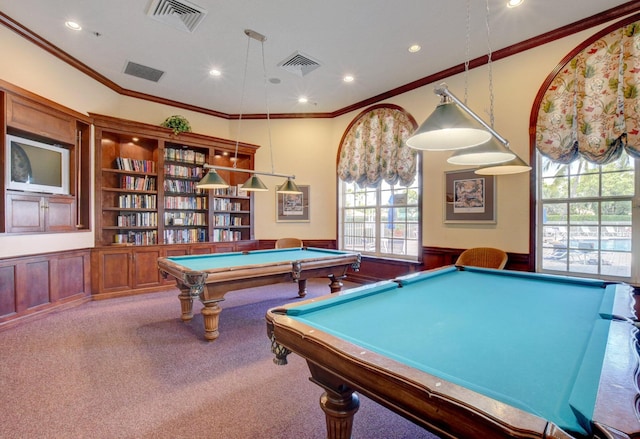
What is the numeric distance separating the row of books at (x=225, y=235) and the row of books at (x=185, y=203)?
515 millimetres

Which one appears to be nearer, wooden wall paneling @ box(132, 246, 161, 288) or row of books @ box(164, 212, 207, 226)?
wooden wall paneling @ box(132, 246, 161, 288)

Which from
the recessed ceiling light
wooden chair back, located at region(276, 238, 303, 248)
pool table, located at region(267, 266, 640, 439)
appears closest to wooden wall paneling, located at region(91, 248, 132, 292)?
wooden chair back, located at region(276, 238, 303, 248)

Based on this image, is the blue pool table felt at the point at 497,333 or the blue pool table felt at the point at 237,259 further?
the blue pool table felt at the point at 237,259

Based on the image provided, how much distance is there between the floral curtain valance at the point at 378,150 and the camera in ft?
15.6

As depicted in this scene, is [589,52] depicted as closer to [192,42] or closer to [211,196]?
[192,42]

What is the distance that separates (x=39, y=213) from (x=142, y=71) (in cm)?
230

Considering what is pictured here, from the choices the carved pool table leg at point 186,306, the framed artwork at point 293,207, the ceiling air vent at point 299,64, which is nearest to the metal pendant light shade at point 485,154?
the ceiling air vent at point 299,64

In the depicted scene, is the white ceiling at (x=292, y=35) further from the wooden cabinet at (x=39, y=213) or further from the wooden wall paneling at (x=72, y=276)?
the wooden wall paneling at (x=72, y=276)

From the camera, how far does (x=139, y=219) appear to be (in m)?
4.78

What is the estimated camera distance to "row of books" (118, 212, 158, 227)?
4645 millimetres

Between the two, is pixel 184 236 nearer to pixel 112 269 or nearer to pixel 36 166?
pixel 112 269

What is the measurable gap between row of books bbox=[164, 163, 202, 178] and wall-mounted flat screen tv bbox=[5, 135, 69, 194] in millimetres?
1339

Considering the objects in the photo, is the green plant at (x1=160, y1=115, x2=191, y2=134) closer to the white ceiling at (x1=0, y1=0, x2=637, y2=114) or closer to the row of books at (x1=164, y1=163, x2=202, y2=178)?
the white ceiling at (x1=0, y1=0, x2=637, y2=114)

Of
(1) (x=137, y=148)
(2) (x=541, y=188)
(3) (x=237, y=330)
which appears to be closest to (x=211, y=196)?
(1) (x=137, y=148)
